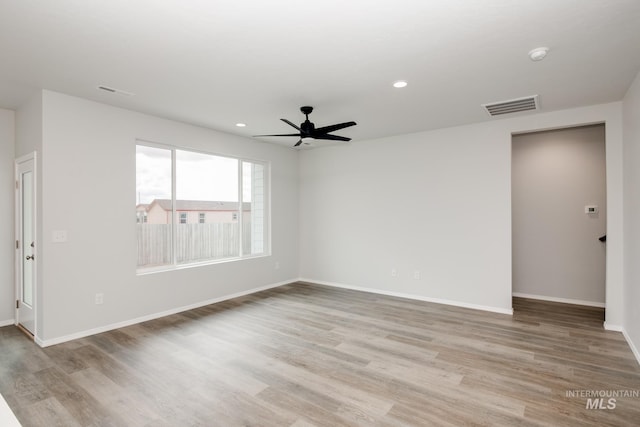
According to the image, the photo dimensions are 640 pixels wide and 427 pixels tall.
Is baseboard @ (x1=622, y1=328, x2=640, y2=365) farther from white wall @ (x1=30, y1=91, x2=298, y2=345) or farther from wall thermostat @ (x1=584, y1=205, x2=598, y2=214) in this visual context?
white wall @ (x1=30, y1=91, x2=298, y2=345)

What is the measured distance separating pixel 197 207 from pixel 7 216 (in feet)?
7.87

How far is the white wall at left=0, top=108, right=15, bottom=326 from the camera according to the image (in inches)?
167

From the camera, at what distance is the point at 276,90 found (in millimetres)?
3592

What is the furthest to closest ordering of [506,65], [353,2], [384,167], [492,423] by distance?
[384,167], [506,65], [492,423], [353,2]

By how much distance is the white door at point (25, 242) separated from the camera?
3775mm

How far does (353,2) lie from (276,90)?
166cm

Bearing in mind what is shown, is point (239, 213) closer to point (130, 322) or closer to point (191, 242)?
point (191, 242)

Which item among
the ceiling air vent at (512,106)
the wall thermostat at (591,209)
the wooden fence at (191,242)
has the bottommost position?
the wooden fence at (191,242)

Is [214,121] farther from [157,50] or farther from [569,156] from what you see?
[569,156]

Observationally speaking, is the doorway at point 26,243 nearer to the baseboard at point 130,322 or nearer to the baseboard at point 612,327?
the baseboard at point 130,322

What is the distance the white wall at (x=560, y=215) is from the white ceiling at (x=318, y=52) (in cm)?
127

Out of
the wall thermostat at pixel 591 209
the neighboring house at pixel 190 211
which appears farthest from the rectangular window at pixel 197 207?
the wall thermostat at pixel 591 209

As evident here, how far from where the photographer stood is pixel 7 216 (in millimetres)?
4289

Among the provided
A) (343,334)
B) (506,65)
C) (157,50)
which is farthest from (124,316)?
(506,65)
